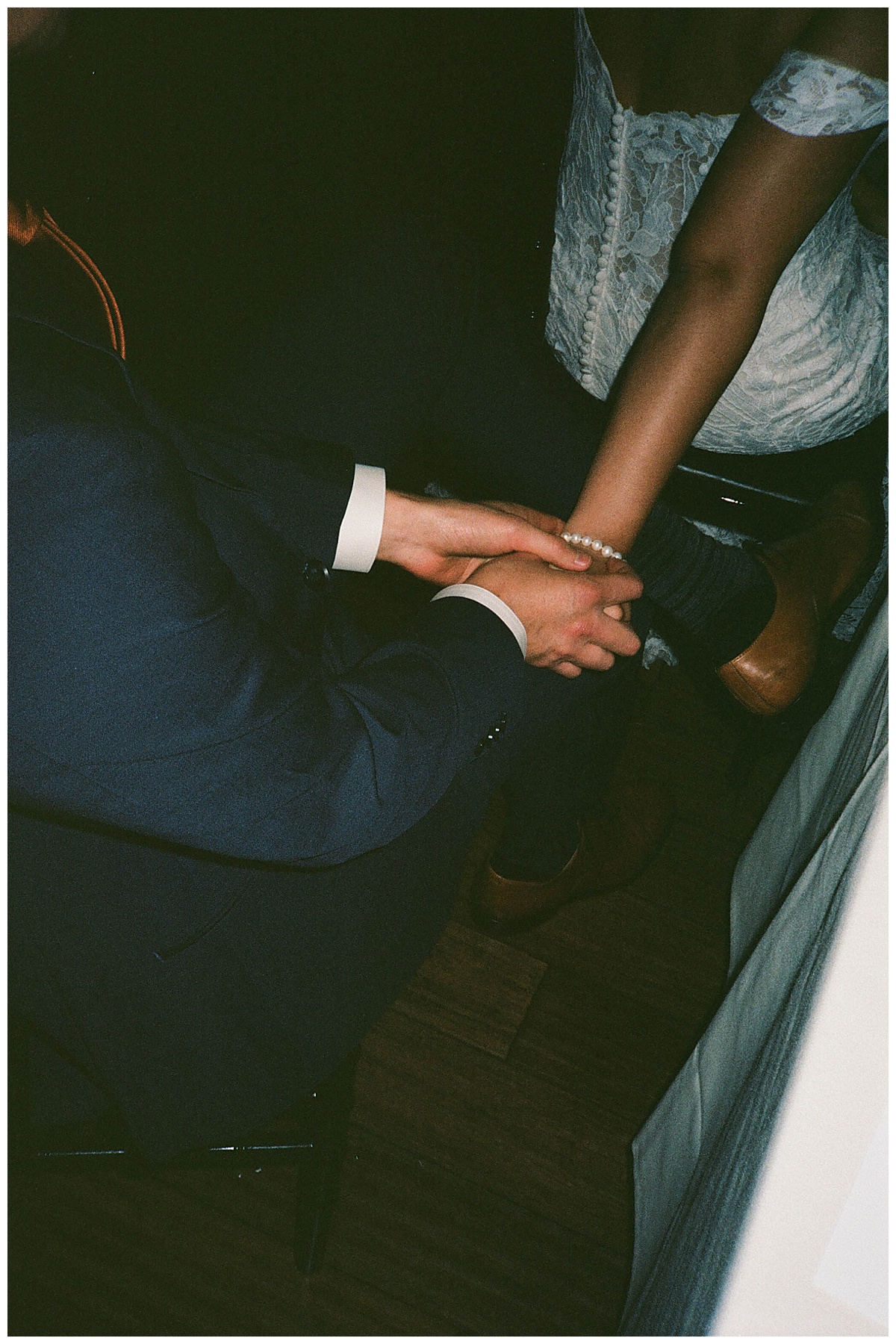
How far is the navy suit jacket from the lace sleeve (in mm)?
620

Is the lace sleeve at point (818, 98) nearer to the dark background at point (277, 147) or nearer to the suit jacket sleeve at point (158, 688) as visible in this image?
the dark background at point (277, 147)

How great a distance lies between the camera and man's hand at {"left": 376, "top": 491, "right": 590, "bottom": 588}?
896mm

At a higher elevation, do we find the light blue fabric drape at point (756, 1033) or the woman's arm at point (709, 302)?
the woman's arm at point (709, 302)

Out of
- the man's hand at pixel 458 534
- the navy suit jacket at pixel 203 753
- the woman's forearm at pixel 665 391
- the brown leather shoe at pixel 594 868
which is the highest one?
the woman's forearm at pixel 665 391

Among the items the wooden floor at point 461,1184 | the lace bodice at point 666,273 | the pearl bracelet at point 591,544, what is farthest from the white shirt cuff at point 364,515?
the wooden floor at point 461,1184

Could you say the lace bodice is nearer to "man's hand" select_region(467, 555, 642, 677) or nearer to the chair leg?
"man's hand" select_region(467, 555, 642, 677)

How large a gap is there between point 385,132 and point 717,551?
3.57 ft

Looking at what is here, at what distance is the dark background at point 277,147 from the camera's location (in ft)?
3.56

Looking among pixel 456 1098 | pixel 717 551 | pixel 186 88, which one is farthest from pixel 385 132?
pixel 456 1098

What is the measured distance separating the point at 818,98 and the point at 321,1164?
54.6 inches

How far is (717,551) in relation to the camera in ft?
3.45

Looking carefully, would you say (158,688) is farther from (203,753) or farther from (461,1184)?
(461,1184)

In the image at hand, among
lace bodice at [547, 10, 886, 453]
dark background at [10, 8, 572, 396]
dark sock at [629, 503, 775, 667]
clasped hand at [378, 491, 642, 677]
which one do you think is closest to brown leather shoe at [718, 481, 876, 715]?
dark sock at [629, 503, 775, 667]

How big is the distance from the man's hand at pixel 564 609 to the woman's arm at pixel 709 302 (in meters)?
0.13
